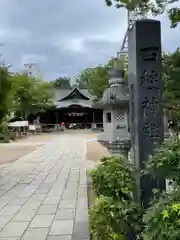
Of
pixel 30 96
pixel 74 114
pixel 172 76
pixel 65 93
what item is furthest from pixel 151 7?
pixel 65 93

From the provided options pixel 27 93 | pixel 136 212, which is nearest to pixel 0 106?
pixel 136 212

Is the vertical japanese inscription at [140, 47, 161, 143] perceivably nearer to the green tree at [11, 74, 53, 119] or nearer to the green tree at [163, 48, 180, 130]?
the green tree at [163, 48, 180, 130]

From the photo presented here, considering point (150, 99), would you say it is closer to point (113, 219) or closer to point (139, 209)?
point (139, 209)

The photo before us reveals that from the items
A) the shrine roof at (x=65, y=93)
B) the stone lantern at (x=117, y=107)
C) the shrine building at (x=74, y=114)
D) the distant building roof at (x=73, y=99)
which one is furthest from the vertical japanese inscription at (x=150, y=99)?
the shrine roof at (x=65, y=93)

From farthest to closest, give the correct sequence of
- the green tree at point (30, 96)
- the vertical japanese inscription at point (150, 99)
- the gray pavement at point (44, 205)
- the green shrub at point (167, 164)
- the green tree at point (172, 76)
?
the green tree at point (30, 96) → the green tree at point (172, 76) → the gray pavement at point (44, 205) → the vertical japanese inscription at point (150, 99) → the green shrub at point (167, 164)

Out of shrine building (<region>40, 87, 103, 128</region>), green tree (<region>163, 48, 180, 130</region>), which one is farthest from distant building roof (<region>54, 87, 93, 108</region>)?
green tree (<region>163, 48, 180, 130</region>)

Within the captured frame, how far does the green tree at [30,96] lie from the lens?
121 feet

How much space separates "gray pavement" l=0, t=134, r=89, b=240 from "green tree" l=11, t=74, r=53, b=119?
26890 mm

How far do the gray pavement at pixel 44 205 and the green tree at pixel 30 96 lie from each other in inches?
1059

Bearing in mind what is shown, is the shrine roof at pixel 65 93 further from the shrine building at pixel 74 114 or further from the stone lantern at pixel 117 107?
the stone lantern at pixel 117 107

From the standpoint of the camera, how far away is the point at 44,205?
6.09 m

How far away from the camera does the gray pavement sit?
4496mm

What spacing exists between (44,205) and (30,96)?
3178 centimetres

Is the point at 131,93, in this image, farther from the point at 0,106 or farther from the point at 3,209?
the point at 0,106
